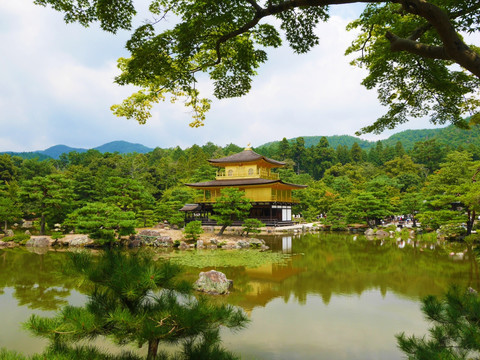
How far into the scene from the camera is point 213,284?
7590mm

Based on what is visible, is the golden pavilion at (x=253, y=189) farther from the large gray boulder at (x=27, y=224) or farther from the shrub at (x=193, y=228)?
the large gray boulder at (x=27, y=224)

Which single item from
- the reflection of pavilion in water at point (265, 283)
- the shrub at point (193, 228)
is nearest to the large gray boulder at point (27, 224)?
the shrub at point (193, 228)

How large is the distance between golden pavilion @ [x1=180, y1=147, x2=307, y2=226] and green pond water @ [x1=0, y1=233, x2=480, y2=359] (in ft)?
37.2

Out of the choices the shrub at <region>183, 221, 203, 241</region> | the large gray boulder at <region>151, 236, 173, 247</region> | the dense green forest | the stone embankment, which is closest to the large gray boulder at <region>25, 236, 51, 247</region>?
the stone embankment

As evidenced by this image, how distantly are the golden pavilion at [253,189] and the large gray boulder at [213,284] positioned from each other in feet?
54.8

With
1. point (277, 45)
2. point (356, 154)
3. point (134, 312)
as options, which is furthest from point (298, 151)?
point (134, 312)

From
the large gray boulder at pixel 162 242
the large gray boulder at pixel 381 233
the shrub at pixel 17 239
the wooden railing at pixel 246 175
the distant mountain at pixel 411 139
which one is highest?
the distant mountain at pixel 411 139

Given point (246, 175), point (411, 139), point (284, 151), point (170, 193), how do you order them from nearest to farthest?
point (246, 175) → point (170, 193) → point (284, 151) → point (411, 139)

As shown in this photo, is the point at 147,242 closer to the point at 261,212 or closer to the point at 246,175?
the point at 261,212

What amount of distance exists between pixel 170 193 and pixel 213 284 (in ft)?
80.3

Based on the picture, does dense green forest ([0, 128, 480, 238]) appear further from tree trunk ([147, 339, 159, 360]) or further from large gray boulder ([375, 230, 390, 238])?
tree trunk ([147, 339, 159, 360])

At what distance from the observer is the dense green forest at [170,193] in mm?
15438

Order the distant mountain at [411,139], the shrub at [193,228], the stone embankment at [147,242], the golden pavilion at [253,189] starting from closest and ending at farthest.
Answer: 1. the stone embankment at [147,242]
2. the shrub at [193,228]
3. the golden pavilion at [253,189]
4. the distant mountain at [411,139]

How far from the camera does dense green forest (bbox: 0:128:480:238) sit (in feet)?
50.6
